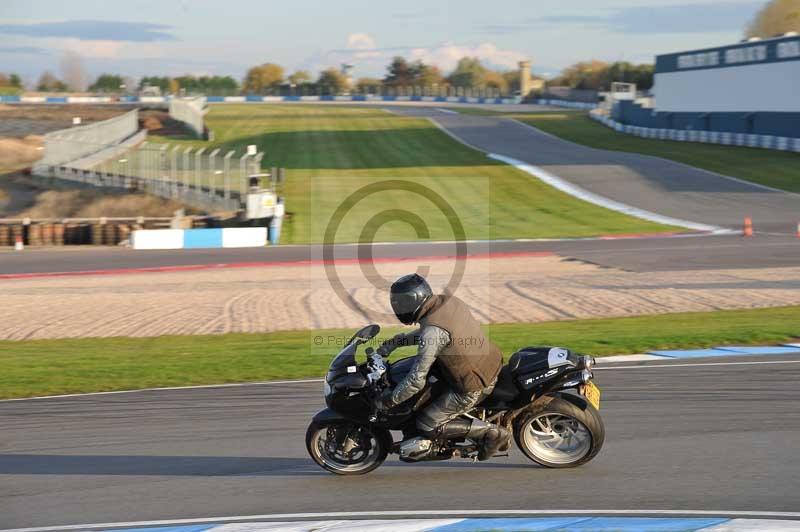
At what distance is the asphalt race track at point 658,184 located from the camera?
37.9m

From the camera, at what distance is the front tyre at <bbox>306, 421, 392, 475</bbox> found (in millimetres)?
8055

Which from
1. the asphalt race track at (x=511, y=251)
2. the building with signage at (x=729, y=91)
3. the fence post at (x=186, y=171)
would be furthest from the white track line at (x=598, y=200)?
the fence post at (x=186, y=171)

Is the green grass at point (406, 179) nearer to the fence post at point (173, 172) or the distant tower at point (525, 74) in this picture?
the fence post at point (173, 172)

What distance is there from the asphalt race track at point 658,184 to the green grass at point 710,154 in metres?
1.19

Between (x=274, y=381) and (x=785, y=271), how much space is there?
52.6 ft

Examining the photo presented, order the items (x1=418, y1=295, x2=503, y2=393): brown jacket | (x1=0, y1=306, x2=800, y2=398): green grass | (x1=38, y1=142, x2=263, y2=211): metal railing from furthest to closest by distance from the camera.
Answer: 1. (x1=38, y1=142, x2=263, y2=211): metal railing
2. (x1=0, y1=306, x2=800, y2=398): green grass
3. (x1=418, y1=295, x2=503, y2=393): brown jacket

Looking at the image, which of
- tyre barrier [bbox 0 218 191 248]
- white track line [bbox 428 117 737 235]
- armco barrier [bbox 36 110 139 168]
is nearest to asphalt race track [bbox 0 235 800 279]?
tyre barrier [bbox 0 218 191 248]

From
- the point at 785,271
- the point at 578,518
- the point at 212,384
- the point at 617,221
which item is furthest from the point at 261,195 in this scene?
the point at 578,518

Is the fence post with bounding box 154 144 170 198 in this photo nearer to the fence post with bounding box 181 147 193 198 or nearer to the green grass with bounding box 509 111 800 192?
the fence post with bounding box 181 147 193 198

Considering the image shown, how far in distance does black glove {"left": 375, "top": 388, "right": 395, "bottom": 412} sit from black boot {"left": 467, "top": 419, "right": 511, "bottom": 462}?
70cm

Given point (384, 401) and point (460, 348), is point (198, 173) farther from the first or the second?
point (460, 348)

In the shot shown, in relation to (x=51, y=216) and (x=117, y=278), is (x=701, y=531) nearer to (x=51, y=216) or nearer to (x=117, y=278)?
(x=117, y=278)

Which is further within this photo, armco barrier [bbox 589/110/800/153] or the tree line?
the tree line

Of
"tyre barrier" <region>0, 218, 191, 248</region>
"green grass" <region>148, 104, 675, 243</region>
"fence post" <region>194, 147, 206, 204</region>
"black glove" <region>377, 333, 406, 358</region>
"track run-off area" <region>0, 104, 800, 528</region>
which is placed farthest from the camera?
"fence post" <region>194, 147, 206, 204</region>
